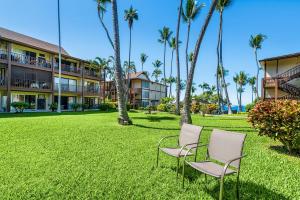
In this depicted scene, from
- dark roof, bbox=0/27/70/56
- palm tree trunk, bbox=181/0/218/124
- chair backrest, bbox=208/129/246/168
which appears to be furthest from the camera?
dark roof, bbox=0/27/70/56

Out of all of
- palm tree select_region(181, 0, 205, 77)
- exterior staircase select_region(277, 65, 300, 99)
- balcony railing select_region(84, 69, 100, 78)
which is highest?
palm tree select_region(181, 0, 205, 77)

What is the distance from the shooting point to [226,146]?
13.1 feet

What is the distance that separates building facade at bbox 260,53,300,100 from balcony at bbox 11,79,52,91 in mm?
26627

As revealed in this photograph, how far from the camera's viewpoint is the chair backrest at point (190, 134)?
188 inches

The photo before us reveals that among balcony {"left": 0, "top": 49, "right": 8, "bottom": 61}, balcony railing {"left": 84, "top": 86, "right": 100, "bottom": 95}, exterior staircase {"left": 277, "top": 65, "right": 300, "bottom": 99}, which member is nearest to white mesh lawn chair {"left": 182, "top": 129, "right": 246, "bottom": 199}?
exterior staircase {"left": 277, "top": 65, "right": 300, "bottom": 99}

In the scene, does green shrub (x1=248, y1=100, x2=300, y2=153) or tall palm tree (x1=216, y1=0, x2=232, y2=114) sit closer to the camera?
green shrub (x1=248, y1=100, x2=300, y2=153)

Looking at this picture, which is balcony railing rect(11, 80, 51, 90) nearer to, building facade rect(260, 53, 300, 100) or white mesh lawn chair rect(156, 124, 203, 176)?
white mesh lawn chair rect(156, 124, 203, 176)

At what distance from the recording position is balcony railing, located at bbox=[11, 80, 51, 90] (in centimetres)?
2452

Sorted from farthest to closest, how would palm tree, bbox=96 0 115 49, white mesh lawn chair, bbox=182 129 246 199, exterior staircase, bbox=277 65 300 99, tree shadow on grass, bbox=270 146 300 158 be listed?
palm tree, bbox=96 0 115 49, exterior staircase, bbox=277 65 300 99, tree shadow on grass, bbox=270 146 300 158, white mesh lawn chair, bbox=182 129 246 199

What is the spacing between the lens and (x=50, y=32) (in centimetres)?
2900

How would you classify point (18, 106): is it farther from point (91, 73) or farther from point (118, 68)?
point (91, 73)

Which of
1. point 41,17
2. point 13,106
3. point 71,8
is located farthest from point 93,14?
point 13,106

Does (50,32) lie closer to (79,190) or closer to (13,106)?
(13,106)

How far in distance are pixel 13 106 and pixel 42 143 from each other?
18116 mm
